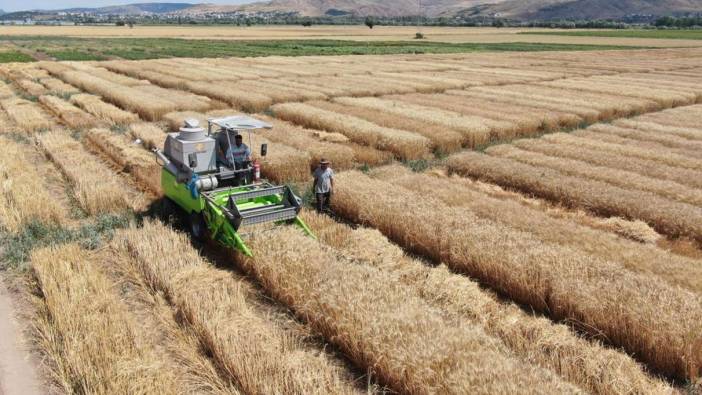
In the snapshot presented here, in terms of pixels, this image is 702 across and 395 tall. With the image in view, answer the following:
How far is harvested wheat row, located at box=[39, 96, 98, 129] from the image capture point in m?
23.2

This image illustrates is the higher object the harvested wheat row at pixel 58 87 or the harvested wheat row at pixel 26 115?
the harvested wheat row at pixel 58 87

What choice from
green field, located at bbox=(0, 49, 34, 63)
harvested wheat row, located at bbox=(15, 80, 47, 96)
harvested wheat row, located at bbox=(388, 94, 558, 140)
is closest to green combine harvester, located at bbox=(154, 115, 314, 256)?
harvested wheat row, located at bbox=(388, 94, 558, 140)

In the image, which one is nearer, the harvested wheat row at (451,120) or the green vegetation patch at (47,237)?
the green vegetation patch at (47,237)

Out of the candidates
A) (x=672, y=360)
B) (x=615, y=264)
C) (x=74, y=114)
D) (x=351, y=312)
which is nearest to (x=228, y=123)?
(x=351, y=312)

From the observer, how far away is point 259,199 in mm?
11188

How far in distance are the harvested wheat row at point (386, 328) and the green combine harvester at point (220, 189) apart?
2.19ft

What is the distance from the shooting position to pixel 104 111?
25.8m

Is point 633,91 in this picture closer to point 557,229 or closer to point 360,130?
point 360,130

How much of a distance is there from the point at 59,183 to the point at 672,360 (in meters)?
16.0

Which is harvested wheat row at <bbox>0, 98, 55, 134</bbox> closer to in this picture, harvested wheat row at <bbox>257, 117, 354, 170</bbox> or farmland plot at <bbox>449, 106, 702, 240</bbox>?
harvested wheat row at <bbox>257, 117, 354, 170</bbox>

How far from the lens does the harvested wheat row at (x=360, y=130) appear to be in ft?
65.5

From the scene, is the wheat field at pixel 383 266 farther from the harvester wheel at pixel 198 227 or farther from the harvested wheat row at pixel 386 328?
the harvester wheel at pixel 198 227

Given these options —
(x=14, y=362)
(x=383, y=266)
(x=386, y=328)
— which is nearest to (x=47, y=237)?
(x=14, y=362)

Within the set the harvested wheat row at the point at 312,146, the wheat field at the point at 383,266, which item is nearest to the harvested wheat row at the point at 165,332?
the wheat field at the point at 383,266
